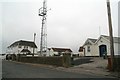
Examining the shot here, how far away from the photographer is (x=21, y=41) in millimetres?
94688

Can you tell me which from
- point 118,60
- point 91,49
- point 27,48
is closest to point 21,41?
point 27,48

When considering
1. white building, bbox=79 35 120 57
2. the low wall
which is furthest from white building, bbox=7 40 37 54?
white building, bbox=79 35 120 57

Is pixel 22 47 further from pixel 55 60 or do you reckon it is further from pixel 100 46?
pixel 55 60

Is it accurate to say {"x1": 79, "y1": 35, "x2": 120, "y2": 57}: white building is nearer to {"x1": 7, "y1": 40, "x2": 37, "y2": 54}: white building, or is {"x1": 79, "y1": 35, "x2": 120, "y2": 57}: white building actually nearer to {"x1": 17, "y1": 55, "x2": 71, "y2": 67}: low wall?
{"x1": 17, "y1": 55, "x2": 71, "y2": 67}: low wall

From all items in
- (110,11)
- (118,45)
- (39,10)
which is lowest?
(118,45)

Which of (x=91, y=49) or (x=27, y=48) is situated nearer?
(x=91, y=49)

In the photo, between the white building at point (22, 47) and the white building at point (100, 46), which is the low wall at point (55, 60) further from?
the white building at point (22, 47)

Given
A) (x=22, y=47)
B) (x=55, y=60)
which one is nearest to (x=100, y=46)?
(x=55, y=60)

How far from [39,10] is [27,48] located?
48.5m

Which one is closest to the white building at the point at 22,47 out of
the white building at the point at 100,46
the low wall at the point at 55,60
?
the low wall at the point at 55,60

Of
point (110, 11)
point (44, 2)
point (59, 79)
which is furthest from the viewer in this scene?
point (44, 2)

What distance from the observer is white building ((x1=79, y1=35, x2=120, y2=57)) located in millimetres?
34878

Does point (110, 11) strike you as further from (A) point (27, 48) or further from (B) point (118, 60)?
(A) point (27, 48)

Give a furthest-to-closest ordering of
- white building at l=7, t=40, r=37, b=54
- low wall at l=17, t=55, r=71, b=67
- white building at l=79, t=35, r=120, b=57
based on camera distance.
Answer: white building at l=7, t=40, r=37, b=54
white building at l=79, t=35, r=120, b=57
low wall at l=17, t=55, r=71, b=67
